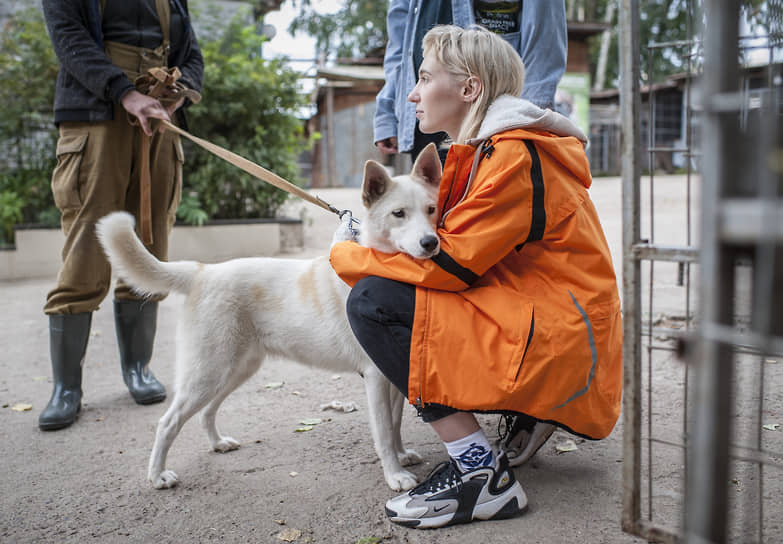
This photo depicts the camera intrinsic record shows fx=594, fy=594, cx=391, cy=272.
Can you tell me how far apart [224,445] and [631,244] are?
1920 mm

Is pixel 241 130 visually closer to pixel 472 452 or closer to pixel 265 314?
pixel 265 314

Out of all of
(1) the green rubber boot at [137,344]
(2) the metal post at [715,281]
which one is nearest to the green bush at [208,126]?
(1) the green rubber boot at [137,344]

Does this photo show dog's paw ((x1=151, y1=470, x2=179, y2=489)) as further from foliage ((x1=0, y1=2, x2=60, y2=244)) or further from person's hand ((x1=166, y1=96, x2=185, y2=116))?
foliage ((x1=0, y1=2, x2=60, y2=244))

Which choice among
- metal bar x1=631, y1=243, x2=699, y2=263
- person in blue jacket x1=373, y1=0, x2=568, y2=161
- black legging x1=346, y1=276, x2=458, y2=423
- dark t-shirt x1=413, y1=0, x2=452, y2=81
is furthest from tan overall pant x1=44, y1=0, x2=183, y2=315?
metal bar x1=631, y1=243, x2=699, y2=263

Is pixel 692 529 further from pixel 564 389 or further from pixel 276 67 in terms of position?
pixel 276 67

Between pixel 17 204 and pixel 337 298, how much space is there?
661 cm

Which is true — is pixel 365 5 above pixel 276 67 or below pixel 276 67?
above

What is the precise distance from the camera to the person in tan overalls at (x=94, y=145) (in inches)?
108

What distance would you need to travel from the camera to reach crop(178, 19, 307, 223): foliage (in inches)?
306

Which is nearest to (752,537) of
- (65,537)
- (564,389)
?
(564,389)

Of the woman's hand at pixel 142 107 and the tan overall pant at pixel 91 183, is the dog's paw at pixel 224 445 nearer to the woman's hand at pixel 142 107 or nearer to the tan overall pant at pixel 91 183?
the tan overall pant at pixel 91 183

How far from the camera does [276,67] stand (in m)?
8.32

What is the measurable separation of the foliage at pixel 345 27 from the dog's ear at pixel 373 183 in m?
27.3

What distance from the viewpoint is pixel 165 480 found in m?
2.27
